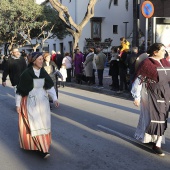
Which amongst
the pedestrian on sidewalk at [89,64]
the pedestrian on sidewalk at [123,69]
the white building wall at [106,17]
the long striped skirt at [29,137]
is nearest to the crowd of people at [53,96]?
the long striped skirt at [29,137]

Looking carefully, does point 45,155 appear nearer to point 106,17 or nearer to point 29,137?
point 29,137

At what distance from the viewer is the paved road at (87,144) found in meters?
4.99

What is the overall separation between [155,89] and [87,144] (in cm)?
169

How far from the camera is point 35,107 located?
5215 millimetres

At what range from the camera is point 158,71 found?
5.24 metres

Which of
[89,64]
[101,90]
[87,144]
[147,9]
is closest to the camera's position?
[87,144]

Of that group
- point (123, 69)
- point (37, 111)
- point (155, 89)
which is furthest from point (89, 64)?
point (37, 111)

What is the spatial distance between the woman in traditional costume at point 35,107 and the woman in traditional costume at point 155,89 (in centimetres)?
154

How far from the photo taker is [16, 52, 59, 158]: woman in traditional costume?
205 inches

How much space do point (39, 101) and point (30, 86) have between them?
0.28 m

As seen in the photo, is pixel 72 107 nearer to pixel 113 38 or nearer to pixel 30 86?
pixel 30 86

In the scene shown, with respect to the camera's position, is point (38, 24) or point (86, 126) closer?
point (86, 126)

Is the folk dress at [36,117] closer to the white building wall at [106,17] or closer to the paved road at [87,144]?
the paved road at [87,144]

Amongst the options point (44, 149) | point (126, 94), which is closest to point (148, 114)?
point (44, 149)
